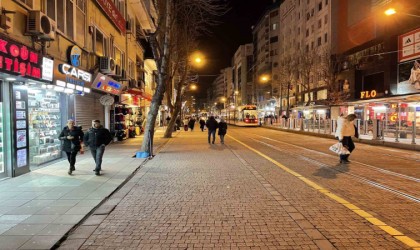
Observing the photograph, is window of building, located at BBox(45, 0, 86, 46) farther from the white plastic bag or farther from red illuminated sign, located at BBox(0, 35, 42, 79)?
the white plastic bag

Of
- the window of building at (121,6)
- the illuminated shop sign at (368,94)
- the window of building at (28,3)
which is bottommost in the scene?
the illuminated shop sign at (368,94)

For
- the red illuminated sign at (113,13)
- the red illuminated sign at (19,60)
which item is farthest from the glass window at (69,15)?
the red illuminated sign at (19,60)

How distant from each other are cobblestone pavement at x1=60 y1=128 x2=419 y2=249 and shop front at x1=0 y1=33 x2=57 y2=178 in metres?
3.34

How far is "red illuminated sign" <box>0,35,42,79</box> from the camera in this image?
26.3 feet

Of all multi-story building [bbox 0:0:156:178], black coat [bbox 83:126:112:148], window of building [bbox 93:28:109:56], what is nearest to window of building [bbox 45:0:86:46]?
multi-story building [bbox 0:0:156:178]

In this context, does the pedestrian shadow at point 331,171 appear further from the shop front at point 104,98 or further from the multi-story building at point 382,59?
the shop front at point 104,98

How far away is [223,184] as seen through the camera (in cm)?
908

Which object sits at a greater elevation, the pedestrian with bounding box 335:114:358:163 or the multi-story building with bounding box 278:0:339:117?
the multi-story building with bounding box 278:0:339:117

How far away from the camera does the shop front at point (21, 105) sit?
339 inches

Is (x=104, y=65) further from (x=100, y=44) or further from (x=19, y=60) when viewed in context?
(x=19, y=60)

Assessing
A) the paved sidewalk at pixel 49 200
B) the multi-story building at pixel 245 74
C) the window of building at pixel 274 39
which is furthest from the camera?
the multi-story building at pixel 245 74

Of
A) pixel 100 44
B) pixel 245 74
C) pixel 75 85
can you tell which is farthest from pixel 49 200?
pixel 245 74

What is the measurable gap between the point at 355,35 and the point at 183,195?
1764 inches

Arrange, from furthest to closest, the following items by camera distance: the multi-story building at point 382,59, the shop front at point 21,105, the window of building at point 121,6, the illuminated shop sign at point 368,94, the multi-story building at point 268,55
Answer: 1. the multi-story building at point 268,55
2. the illuminated shop sign at point 368,94
3. the multi-story building at point 382,59
4. the window of building at point 121,6
5. the shop front at point 21,105
